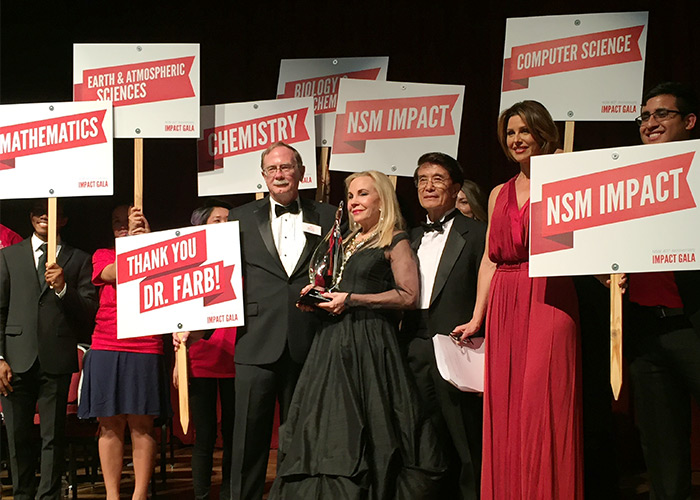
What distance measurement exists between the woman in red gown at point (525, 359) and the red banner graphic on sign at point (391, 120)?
42.5 inches

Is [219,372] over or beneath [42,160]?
beneath

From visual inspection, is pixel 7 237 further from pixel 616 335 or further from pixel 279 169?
pixel 616 335

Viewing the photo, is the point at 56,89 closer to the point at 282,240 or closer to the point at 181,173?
the point at 181,173

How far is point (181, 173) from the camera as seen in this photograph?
7.17m

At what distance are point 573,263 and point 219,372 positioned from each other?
2.21 metres

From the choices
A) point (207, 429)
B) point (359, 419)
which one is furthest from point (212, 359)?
point (359, 419)

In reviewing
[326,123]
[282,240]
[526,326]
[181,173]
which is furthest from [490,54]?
[526,326]

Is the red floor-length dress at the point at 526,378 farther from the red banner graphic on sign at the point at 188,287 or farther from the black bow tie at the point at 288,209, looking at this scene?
the red banner graphic on sign at the point at 188,287

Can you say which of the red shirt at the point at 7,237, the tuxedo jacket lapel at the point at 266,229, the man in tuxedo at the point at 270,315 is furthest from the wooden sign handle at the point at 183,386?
the red shirt at the point at 7,237

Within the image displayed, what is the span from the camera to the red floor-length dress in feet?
10.2

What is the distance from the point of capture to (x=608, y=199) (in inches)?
121

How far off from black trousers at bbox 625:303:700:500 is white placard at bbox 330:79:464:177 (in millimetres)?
→ 1693

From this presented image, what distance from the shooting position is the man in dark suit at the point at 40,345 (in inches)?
171

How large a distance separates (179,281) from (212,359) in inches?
30.9
